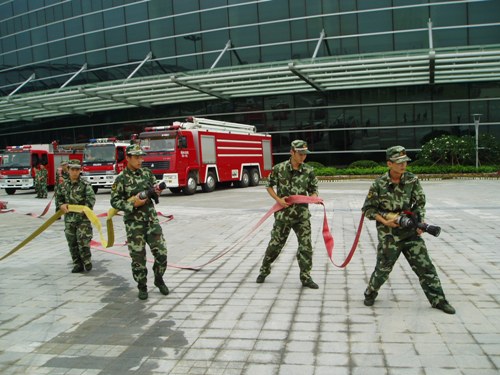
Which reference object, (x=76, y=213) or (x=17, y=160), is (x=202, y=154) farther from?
(x=76, y=213)

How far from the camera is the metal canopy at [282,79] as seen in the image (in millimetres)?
22547

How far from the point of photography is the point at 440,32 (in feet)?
86.9

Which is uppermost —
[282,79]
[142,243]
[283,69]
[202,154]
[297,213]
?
[283,69]

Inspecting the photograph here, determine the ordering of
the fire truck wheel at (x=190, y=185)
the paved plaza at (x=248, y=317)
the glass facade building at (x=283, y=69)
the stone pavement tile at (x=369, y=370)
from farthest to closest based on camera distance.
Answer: the glass facade building at (x=283, y=69), the fire truck wheel at (x=190, y=185), the paved plaza at (x=248, y=317), the stone pavement tile at (x=369, y=370)

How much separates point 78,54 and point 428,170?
2474cm

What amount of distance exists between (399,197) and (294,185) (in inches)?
54.1

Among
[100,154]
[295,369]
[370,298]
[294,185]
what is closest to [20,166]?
[100,154]

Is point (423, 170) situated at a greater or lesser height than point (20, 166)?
lesser

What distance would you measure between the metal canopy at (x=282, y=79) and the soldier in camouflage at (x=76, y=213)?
17172mm

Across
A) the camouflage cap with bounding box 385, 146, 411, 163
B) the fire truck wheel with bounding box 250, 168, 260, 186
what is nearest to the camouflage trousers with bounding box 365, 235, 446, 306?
the camouflage cap with bounding box 385, 146, 411, 163

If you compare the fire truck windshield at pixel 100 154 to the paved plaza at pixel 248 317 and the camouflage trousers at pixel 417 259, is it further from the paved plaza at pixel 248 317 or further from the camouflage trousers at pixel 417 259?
the camouflage trousers at pixel 417 259

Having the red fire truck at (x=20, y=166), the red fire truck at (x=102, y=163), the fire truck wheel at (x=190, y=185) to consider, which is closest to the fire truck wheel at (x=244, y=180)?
the fire truck wheel at (x=190, y=185)

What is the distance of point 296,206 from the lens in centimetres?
579

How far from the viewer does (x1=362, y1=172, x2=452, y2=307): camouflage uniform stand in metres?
4.82
